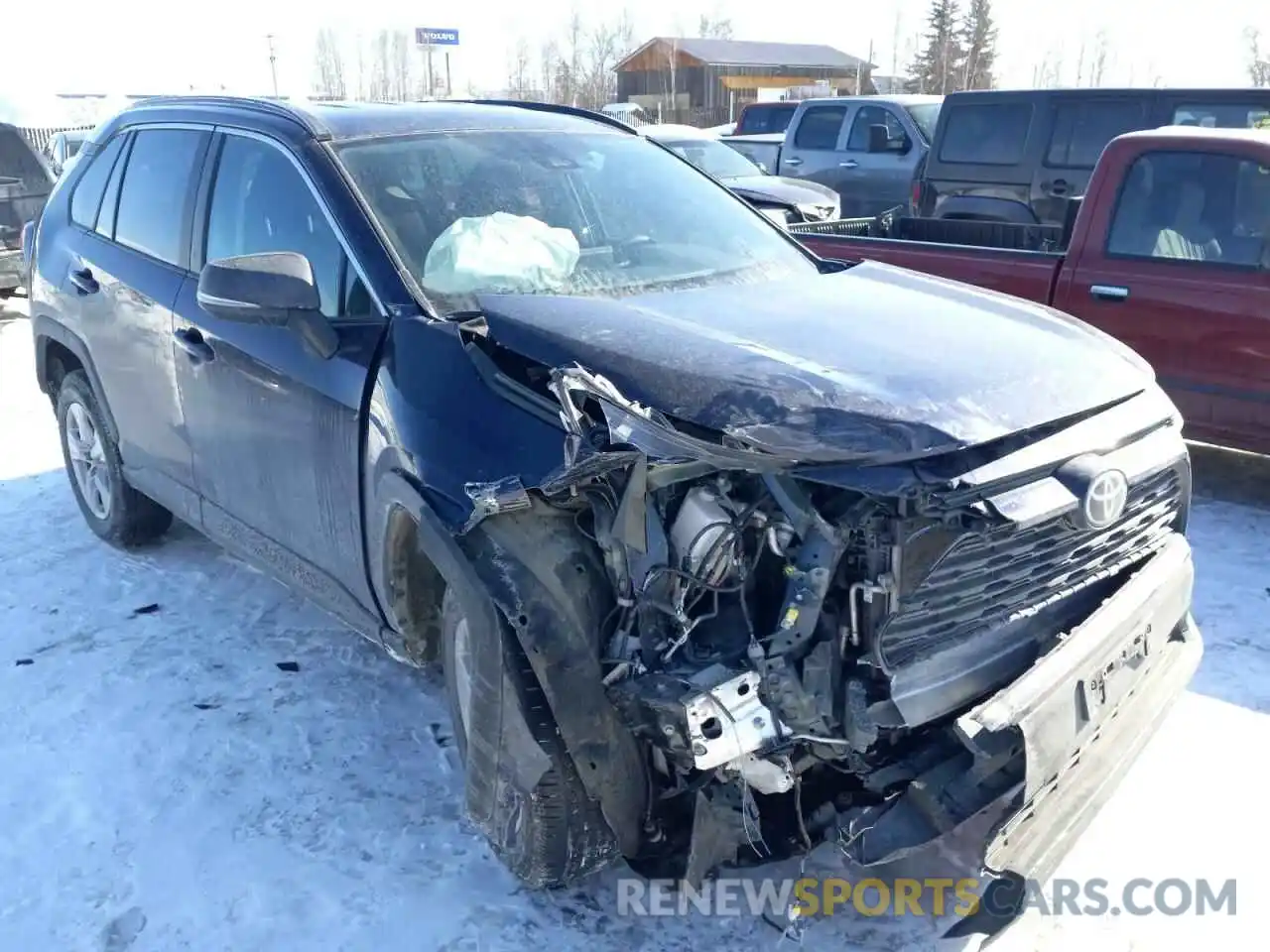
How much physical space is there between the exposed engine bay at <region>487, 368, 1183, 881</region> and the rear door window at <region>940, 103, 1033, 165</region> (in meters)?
8.22

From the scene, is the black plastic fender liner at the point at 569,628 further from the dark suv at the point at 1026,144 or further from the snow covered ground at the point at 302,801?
the dark suv at the point at 1026,144

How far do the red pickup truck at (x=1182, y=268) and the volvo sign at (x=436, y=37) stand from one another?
39.4 m

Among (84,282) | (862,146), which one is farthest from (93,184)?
(862,146)

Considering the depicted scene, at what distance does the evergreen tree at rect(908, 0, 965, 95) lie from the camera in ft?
171

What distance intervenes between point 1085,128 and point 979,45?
154ft

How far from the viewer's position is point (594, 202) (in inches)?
147

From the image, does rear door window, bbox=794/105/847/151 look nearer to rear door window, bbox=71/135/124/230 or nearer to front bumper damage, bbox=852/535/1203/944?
rear door window, bbox=71/135/124/230

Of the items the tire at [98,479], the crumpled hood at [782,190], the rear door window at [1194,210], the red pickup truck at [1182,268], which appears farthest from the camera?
the crumpled hood at [782,190]

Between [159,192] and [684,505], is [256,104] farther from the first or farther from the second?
[684,505]

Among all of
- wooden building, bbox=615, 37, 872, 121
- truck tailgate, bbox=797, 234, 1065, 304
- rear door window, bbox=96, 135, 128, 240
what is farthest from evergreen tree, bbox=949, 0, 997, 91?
rear door window, bbox=96, 135, 128, 240

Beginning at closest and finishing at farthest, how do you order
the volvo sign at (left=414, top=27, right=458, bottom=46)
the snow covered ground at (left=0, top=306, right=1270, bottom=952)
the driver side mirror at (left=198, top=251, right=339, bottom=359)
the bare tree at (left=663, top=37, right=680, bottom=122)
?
the snow covered ground at (left=0, top=306, right=1270, bottom=952), the driver side mirror at (left=198, top=251, right=339, bottom=359), the volvo sign at (left=414, top=27, right=458, bottom=46), the bare tree at (left=663, top=37, right=680, bottom=122)

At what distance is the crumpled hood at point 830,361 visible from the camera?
2406 mm

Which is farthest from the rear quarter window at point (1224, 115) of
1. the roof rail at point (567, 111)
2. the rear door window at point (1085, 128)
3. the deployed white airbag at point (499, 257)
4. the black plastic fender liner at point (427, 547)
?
the black plastic fender liner at point (427, 547)

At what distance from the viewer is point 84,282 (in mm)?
4660
